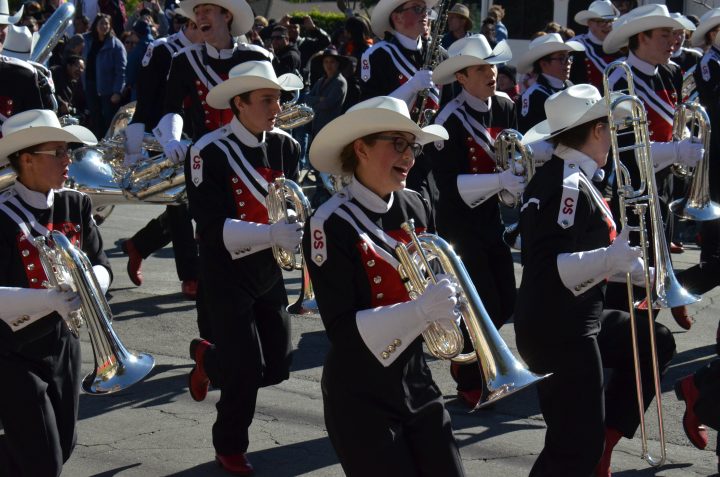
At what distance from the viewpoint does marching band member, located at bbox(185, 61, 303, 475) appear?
5797 millimetres

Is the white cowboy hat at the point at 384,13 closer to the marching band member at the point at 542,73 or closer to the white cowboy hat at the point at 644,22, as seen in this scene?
the marching band member at the point at 542,73

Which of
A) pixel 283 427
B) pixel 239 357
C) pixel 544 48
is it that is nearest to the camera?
pixel 239 357

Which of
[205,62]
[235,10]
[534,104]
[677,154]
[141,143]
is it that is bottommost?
[677,154]

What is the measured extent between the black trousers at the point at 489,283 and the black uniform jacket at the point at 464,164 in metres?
0.07

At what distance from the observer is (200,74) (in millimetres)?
7789

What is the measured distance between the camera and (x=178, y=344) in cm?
829

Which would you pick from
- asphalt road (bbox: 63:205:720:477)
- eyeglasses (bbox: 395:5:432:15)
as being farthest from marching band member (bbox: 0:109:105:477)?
eyeglasses (bbox: 395:5:432:15)

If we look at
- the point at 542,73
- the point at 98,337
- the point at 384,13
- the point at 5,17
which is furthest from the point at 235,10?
the point at 98,337

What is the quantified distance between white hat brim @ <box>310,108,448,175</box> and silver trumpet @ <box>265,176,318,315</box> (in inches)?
41.7

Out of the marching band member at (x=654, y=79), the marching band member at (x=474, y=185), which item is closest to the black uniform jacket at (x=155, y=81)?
the marching band member at (x=474, y=185)

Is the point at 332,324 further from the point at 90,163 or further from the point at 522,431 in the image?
the point at 90,163

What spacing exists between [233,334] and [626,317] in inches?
75.2

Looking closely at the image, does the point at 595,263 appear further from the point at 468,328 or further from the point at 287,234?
the point at 287,234

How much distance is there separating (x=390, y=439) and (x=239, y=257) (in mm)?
1912
